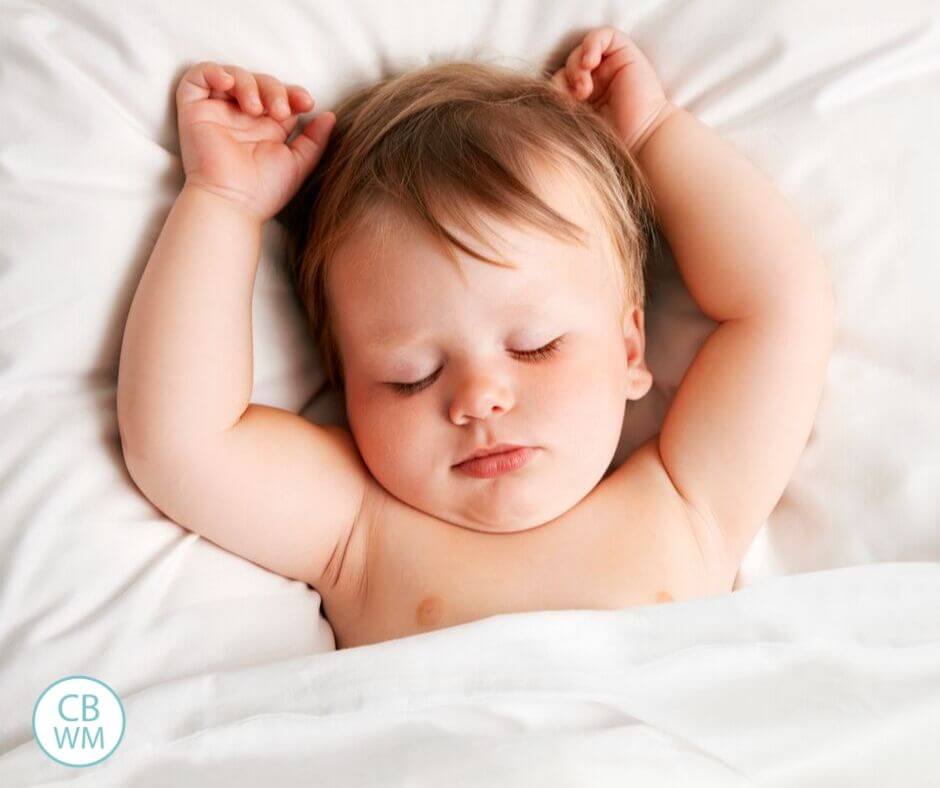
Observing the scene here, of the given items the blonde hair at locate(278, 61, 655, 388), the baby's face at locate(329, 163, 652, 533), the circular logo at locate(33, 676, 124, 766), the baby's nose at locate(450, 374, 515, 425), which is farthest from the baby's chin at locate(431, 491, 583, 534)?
the circular logo at locate(33, 676, 124, 766)

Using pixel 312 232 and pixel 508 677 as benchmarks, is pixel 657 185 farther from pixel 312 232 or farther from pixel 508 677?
pixel 508 677

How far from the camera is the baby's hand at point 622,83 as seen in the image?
1.37 metres

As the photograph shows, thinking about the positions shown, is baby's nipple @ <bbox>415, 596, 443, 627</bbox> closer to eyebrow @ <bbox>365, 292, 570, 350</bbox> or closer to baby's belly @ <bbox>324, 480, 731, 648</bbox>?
baby's belly @ <bbox>324, 480, 731, 648</bbox>

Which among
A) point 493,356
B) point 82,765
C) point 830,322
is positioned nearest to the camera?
point 82,765

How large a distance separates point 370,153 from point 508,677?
587 millimetres

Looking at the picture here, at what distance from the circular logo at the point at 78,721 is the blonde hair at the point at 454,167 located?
46cm

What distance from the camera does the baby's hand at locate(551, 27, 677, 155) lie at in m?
1.37

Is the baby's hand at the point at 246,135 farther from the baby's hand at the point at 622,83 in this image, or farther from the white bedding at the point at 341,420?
the baby's hand at the point at 622,83

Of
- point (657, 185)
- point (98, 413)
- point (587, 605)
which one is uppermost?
point (657, 185)

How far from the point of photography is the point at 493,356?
3.92 feet

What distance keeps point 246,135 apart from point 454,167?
25cm

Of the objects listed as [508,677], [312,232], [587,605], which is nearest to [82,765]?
[508,677]

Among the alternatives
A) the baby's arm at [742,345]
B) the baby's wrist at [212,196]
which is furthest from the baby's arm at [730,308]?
the baby's wrist at [212,196]

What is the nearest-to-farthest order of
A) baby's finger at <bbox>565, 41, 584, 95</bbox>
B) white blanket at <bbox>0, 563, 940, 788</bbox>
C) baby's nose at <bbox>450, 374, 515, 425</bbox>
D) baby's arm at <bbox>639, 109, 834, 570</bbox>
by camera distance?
white blanket at <bbox>0, 563, 940, 788</bbox>
baby's nose at <bbox>450, 374, 515, 425</bbox>
baby's arm at <bbox>639, 109, 834, 570</bbox>
baby's finger at <bbox>565, 41, 584, 95</bbox>
